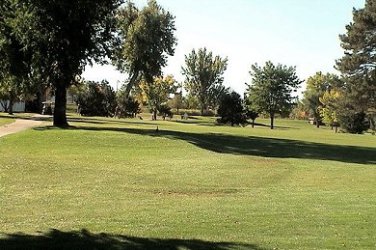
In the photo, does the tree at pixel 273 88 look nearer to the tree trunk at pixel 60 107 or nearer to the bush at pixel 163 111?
the bush at pixel 163 111

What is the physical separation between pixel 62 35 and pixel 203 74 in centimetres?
9664

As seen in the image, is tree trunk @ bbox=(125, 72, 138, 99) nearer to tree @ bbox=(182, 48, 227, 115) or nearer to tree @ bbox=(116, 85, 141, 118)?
tree @ bbox=(116, 85, 141, 118)

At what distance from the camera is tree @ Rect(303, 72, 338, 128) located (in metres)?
111

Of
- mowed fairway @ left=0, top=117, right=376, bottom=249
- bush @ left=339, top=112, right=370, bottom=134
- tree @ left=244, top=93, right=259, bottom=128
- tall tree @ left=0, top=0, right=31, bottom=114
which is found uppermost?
tall tree @ left=0, top=0, right=31, bottom=114

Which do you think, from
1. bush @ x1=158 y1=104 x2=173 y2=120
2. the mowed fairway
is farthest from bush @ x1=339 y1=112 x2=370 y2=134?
the mowed fairway

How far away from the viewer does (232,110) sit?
79.8 metres

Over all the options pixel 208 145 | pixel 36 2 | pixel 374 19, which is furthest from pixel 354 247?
pixel 374 19

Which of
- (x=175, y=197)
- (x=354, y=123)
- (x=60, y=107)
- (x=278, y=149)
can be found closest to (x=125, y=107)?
(x=354, y=123)

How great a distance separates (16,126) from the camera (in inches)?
1574

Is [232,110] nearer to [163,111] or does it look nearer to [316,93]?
[163,111]

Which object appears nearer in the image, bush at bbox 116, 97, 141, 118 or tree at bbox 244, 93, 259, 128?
bush at bbox 116, 97, 141, 118

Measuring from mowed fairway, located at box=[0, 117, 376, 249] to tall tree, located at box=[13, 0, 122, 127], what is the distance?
7545 mm

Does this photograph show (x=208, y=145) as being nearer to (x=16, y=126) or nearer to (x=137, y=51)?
(x=16, y=126)

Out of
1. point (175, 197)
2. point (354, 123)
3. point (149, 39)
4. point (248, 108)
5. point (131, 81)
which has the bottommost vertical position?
point (175, 197)
